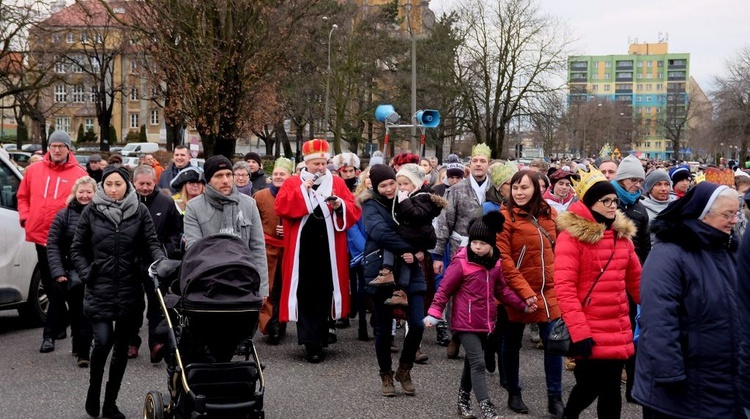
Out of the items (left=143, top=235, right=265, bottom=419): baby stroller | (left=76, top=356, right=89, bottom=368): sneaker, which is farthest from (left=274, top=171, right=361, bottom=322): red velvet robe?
(left=143, top=235, right=265, bottom=419): baby stroller

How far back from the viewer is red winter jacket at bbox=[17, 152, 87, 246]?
9602 mm

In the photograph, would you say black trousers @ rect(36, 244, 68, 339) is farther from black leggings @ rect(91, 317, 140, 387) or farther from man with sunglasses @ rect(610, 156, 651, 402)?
man with sunglasses @ rect(610, 156, 651, 402)

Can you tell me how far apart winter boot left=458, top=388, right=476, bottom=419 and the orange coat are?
2.33 feet

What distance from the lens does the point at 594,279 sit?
5891 millimetres

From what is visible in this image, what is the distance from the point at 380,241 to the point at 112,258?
2.23m

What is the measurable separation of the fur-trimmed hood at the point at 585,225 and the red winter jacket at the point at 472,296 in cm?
111

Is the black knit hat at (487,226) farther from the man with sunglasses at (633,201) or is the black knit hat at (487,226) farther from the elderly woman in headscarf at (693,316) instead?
the elderly woman in headscarf at (693,316)

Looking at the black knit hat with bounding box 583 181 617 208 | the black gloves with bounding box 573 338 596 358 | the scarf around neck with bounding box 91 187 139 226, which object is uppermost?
the black knit hat with bounding box 583 181 617 208

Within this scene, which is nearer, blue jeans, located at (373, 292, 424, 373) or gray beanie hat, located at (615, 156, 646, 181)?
blue jeans, located at (373, 292, 424, 373)

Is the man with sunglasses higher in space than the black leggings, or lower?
higher

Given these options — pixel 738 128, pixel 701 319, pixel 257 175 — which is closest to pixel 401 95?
pixel 738 128

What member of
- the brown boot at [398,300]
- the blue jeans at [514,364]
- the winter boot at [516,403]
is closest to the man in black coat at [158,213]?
the brown boot at [398,300]

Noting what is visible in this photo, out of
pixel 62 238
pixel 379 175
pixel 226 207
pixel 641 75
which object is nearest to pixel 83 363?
pixel 62 238

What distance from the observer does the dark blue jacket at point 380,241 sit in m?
7.75
